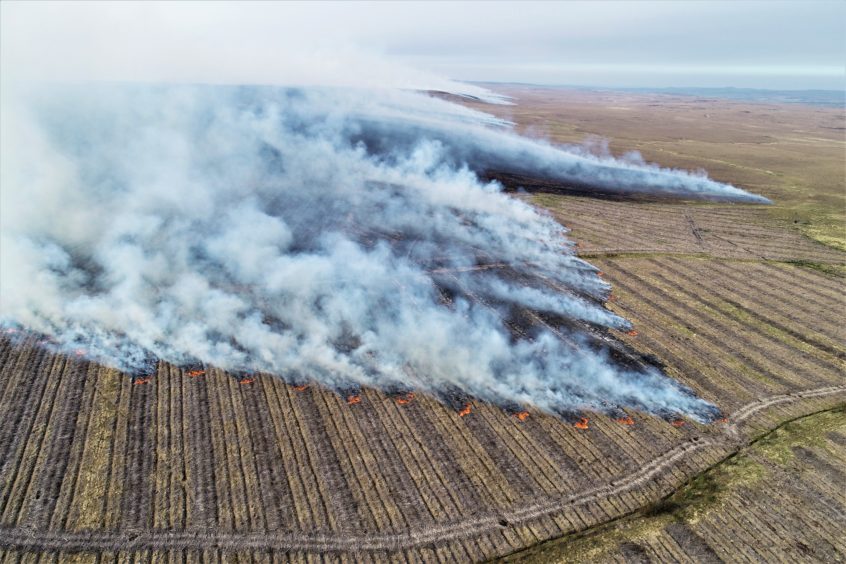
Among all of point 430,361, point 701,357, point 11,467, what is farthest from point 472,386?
point 11,467

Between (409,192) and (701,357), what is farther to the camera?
(409,192)

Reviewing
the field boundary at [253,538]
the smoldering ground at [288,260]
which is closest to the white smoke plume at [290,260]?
the smoldering ground at [288,260]

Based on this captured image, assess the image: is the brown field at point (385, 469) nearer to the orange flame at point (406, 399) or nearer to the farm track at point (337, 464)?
the farm track at point (337, 464)

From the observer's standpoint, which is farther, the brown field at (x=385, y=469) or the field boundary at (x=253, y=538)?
the brown field at (x=385, y=469)

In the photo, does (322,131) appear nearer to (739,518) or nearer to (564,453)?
(564,453)

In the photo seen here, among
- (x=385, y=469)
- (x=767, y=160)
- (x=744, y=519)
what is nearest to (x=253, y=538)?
(x=385, y=469)
